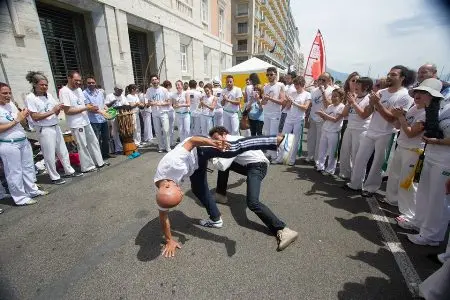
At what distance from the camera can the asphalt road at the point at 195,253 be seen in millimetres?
2352

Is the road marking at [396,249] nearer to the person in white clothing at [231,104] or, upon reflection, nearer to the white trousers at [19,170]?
the person in white clothing at [231,104]

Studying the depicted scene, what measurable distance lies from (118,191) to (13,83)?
5.44m

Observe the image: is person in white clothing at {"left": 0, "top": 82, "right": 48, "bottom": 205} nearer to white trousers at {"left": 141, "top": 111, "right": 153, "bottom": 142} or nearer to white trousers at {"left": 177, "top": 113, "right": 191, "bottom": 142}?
white trousers at {"left": 177, "top": 113, "right": 191, "bottom": 142}

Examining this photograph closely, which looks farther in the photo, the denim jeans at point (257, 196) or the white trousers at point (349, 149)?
the white trousers at point (349, 149)

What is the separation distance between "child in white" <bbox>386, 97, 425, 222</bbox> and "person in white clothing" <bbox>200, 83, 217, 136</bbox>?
495 centimetres

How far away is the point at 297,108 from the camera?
18.4 ft

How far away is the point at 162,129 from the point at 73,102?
2624mm

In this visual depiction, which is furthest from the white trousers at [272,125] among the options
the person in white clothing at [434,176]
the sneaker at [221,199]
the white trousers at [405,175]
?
the person in white clothing at [434,176]

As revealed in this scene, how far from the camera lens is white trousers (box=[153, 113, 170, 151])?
6.93m

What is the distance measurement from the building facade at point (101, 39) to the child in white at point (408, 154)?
846 centimetres

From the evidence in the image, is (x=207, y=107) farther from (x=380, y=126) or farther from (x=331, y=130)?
(x=380, y=126)

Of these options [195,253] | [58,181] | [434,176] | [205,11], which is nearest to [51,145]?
[58,181]

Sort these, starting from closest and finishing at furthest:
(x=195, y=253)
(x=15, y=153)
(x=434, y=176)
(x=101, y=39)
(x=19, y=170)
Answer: (x=434, y=176), (x=195, y=253), (x=15, y=153), (x=19, y=170), (x=101, y=39)

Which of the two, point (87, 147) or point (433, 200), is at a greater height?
point (433, 200)
